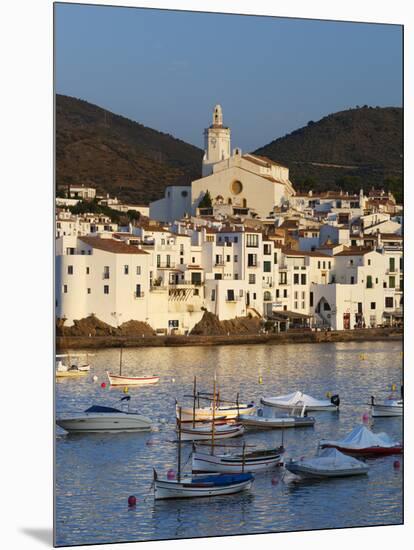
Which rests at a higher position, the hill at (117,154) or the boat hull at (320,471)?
the hill at (117,154)

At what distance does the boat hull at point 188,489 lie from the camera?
846cm

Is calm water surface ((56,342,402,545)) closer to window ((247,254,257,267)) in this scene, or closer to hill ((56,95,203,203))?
hill ((56,95,203,203))

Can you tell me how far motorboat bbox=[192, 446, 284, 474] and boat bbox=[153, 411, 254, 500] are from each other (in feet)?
1.23

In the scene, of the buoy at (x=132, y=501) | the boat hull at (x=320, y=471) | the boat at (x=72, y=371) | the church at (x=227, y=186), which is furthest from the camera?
the boat at (x=72, y=371)

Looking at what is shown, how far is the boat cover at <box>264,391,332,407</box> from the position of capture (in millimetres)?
11469

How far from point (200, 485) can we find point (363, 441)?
1456 millimetres

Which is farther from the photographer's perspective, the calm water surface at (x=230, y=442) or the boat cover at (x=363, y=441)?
the boat cover at (x=363, y=441)

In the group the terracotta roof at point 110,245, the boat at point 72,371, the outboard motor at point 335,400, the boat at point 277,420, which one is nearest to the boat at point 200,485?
the boat at point 277,420

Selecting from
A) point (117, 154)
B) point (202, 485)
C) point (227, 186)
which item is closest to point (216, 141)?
point (117, 154)

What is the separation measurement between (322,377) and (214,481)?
5119mm

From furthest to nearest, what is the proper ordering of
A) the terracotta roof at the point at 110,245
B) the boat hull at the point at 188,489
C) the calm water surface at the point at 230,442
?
the terracotta roof at the point at 110,245 < the boat hull at the point at 188,489 < the calm water surface at the point at 230,442

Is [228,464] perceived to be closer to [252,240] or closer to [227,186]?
[227,186]

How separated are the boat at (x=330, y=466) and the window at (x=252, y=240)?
877 cm

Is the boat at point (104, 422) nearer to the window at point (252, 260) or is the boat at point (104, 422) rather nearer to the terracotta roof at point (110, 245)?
the terracotta roof at point (110, 245)
